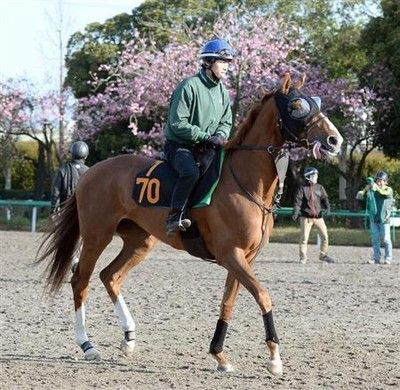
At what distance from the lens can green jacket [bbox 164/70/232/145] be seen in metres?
7.40

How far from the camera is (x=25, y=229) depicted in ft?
101

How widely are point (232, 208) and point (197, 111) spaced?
92 centimetres

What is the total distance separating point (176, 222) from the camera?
7391mm

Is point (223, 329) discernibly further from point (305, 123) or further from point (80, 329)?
point (305, 123)

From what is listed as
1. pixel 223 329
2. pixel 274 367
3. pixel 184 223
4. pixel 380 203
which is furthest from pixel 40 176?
pixel 274 367

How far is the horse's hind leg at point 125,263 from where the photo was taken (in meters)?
8.16

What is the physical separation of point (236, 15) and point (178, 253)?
1815 centimetres

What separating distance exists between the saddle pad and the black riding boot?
130 millimetres

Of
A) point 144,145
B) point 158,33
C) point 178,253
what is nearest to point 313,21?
point 158,33

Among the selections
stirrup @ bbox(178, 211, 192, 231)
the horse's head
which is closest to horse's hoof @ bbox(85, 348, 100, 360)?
stirrup @ bbox(178, 211, 192, 231)

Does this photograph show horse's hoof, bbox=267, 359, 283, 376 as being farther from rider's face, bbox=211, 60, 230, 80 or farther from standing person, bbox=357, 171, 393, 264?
standing person, bbox=357, 171, 393, 264

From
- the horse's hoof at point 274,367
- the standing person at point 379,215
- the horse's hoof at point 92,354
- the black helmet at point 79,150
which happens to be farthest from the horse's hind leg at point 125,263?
the standing person at point 379,215

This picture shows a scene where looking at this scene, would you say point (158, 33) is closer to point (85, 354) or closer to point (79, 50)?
point (79, 50)

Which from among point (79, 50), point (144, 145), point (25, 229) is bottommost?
point (25, 229)
